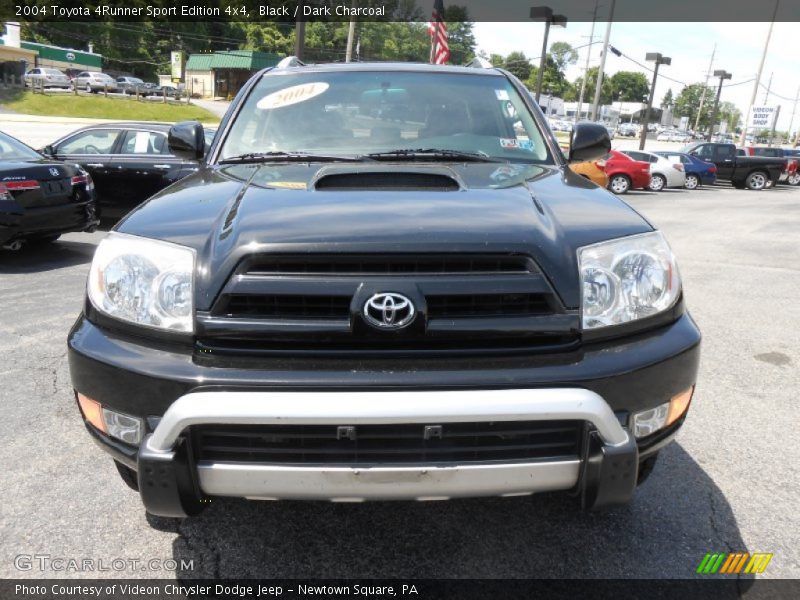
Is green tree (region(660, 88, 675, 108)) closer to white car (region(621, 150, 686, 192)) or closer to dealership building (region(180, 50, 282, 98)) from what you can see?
dealership building (region(180, 50, 282, 98))

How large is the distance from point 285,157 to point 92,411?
4.44 ft

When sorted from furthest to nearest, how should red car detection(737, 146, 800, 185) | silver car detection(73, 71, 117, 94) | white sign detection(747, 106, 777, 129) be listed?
silver car detection(73, 71, 117, 94)
white sign detection(747, 106, 777, 129)
red car detection(737, 146, 800, 185)

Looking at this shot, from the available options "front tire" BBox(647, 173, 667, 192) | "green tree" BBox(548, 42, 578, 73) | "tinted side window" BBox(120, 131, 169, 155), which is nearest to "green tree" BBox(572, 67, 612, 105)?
"green tree" BBox(548, 42, 578, 73)

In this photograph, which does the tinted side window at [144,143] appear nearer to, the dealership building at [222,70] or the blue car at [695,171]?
the blue car at [695,171]

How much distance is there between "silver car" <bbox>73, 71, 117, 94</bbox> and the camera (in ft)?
179

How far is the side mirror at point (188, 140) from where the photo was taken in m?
3.45

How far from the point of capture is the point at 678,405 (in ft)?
7.22

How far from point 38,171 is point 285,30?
283 ft

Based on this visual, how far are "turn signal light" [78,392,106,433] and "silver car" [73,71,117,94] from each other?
184 feet

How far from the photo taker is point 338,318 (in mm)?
1975

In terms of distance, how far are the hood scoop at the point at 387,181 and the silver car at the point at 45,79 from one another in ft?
179

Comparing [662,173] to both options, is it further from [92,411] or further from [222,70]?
[222,70]

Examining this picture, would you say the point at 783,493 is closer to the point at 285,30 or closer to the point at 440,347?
the point at 440,347

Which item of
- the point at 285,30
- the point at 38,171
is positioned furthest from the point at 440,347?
the point at 285,30
